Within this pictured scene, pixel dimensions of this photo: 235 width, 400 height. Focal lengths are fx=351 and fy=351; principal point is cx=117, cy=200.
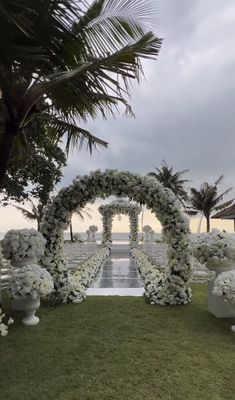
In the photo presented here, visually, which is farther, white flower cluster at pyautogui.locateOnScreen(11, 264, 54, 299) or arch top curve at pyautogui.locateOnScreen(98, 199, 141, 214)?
arch top curve at pyautogui.locateOnScreen(98, 199, 141, 214)

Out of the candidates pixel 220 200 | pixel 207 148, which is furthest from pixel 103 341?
pixel 220 200

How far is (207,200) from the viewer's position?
97.9ft

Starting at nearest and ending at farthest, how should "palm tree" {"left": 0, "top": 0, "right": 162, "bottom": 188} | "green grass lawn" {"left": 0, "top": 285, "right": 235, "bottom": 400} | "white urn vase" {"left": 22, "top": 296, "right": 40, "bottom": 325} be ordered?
1. "green grass lawn" {"left": 0, "top": 285, "right": 235, "bottom": 400}
2. "palm tree" {"left": 0, "top": 0, "right": 162, "bottom": 188}
3. "white urn vase" {"left": 22, "top": 296, "right": 40, "bottom": 325}

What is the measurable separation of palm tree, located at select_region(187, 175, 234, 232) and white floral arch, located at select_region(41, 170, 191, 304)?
79.9ft

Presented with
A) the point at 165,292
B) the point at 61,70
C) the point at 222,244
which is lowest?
the point at 165,292

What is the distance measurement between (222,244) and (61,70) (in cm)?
358

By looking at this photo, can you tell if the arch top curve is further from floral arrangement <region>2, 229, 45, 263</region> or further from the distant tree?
floral arrangement <region>2, 229, 45, 263</region>

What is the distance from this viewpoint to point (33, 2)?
9.68ft

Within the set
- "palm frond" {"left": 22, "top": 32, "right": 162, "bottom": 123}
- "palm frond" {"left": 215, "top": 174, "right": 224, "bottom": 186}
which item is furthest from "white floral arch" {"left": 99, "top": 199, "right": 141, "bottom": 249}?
"palm frond" {"left": 22, "top": 32, "right": 162, "bottom": 123}

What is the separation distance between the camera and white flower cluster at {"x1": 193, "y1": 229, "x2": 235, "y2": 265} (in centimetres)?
562

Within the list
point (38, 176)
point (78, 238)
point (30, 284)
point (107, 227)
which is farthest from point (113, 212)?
point (30, 284)

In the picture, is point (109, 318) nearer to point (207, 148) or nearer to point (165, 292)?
point (165, 292)

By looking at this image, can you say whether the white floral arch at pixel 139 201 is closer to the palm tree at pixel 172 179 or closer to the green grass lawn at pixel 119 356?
the green grass lawn at pixel 119 356

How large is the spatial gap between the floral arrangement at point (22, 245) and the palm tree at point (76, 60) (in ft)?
5.61
